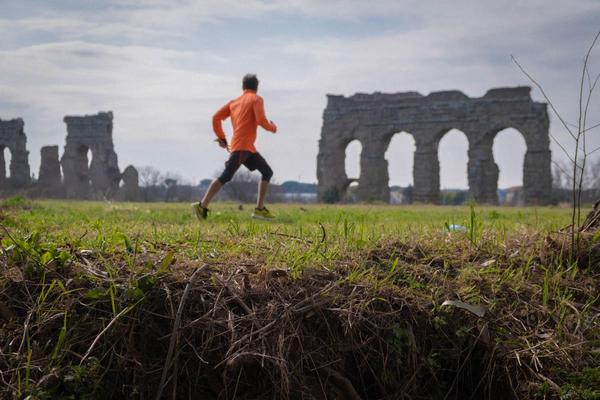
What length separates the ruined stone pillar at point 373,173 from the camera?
3362cm

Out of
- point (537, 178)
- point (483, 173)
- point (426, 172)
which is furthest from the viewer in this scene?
point (426, 172)

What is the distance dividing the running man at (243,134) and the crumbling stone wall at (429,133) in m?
24.2

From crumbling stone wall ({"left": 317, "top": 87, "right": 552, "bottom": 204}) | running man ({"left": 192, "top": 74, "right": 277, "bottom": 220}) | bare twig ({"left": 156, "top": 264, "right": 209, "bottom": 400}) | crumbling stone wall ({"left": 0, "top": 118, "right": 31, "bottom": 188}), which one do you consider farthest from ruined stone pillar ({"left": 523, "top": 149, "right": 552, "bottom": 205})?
bare twig ({"left": 156, "top": 264, "right": 209, "bottom": 400})

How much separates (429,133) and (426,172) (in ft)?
6.71

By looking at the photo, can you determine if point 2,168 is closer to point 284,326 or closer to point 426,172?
point 426,172

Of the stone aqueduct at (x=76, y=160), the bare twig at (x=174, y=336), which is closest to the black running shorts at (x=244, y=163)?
the bare twig at (x=174, y=336)

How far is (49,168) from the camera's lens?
39.5m

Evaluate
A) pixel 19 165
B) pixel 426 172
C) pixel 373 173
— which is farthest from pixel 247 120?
pixel 19 165

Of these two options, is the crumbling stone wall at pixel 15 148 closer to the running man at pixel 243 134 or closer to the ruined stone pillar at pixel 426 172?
the ruined stone pillar at pixel 426 172

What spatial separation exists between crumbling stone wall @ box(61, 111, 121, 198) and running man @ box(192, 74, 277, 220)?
32.5 metres

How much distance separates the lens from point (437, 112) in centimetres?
3297

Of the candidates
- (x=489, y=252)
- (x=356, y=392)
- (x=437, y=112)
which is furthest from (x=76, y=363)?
(x=437, y=112)

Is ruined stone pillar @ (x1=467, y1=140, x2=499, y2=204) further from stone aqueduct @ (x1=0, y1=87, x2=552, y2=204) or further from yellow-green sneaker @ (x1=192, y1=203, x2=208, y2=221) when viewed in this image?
yellow-green sneaker @ (x1=192, y1=203, x2=208, y2=221)

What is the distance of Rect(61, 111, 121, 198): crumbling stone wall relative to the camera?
3950 cm
